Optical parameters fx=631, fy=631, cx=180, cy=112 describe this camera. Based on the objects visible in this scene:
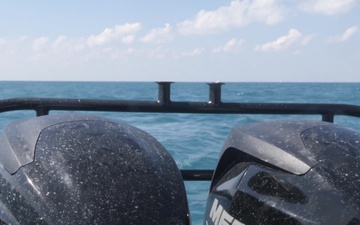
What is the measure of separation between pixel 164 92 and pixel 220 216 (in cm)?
90

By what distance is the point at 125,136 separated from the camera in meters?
1.60

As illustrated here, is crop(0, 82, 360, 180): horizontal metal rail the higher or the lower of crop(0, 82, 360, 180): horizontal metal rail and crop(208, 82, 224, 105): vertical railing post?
the lower

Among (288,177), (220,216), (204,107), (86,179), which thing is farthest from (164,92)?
(86,179)

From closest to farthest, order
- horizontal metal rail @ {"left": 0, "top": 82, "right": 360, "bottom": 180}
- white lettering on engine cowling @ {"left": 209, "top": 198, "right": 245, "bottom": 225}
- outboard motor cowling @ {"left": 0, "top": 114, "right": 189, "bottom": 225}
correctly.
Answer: outboard motor cowling @ {"left": 0, "top": 114, "right": 189, "bottom": 225} → white lettering on engine cowling @ {"left": 209, "top": 198, "right": 245, "bottom": 225} → horizontal metal rail @ {"left": 0, "top": 82, "right": 360, "bottom": 180}

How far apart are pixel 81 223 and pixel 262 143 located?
1.97 ft

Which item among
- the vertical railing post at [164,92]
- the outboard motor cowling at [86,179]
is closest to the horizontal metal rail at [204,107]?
the vertical railing post at [164,92]

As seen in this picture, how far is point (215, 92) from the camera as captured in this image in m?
Answer: 2.59

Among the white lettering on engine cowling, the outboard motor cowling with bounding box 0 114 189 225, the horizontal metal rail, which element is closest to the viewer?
the outboard motor cowling with bounding box 0 114 189 225

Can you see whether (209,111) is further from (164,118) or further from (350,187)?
(164,118)

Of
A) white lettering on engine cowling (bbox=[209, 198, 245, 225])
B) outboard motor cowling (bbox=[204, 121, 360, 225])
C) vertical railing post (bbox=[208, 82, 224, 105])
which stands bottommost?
white lettering on engine cowling (bbox=[209, 198, 245, 225])

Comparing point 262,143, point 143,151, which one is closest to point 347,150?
point 262,143

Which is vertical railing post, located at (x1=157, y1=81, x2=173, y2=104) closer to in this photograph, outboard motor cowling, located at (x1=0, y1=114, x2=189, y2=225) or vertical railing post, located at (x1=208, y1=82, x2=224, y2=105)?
vertical railing post, located at (x1=208, y1=82, x2=224, y2=105)

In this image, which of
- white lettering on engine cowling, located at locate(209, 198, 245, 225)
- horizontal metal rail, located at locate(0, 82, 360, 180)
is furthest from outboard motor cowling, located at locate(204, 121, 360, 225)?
horizontal metal rail, located at locate(0, 82, 360, 180)

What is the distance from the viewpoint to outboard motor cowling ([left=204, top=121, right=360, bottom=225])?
4.83 ft
